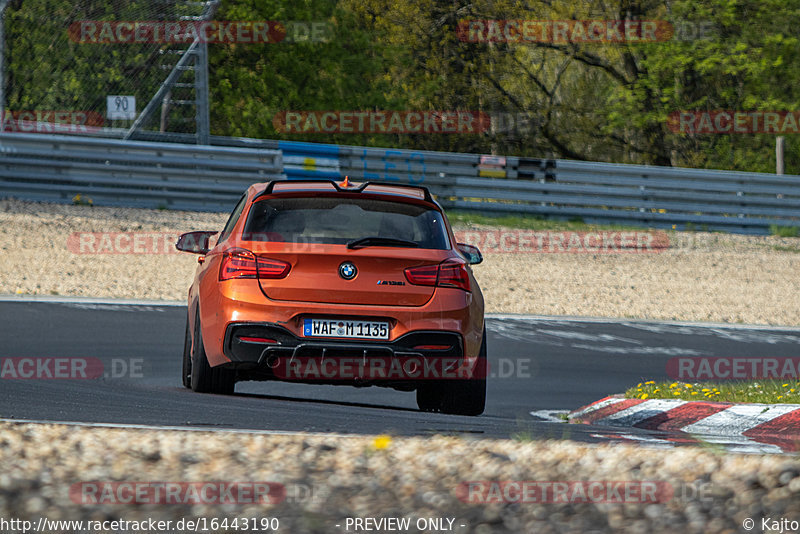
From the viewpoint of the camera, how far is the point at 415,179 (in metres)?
20.8

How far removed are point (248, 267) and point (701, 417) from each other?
318cm

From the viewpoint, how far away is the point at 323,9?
28.2 meters

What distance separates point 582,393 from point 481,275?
23.4 ft

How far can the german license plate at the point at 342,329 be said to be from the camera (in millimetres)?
6609

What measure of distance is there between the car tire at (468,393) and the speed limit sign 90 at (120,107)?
13.2 meters

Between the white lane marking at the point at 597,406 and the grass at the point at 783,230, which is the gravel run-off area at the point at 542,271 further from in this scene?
the white lane marking at the point at 597,406

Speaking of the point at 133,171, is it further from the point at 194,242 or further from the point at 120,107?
the point at 194,242

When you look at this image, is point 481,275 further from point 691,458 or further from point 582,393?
point 691,458

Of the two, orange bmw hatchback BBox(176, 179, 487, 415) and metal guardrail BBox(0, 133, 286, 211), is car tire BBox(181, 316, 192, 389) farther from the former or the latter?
metal guardrail BBox(0, 133, 286, 211)

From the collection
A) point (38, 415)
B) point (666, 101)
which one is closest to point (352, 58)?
point (666, 101)

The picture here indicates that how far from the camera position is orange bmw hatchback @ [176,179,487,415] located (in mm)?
6625

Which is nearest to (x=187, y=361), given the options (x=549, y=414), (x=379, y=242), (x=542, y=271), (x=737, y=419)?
(x=379, y=242)

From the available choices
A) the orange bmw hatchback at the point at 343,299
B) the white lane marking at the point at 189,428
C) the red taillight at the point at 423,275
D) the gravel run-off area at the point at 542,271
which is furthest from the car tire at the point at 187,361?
the gravel run-off area at the point at 542,271

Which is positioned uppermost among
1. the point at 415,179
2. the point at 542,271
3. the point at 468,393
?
the point at 415,179
